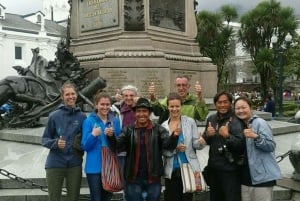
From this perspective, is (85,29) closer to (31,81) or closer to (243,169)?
(31,81)

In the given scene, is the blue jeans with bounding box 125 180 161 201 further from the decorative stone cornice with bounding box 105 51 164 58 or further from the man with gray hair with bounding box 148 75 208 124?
the decorative stone cornice with bounding box 105 51 164 58

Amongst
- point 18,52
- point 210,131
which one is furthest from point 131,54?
point 18,52

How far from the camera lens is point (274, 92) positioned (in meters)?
39.9

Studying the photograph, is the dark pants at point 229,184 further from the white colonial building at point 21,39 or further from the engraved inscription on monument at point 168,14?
the white colonial building at point 21,39

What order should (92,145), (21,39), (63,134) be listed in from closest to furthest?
(92,145) → (63,134) → (21,39)

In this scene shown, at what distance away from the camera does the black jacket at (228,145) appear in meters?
4.41

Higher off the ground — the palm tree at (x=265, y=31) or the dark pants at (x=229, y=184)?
the palm tree at (x=265, y=31)

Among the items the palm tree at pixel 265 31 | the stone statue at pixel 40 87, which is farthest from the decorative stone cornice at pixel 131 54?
the palm tree at pixel 265 31

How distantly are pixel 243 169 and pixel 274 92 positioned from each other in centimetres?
3676

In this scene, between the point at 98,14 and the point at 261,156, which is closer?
the point at 261,156

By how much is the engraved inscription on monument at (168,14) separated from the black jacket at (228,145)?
23.5 feet

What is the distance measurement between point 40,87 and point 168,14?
376 centimetres

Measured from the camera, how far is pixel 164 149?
4.53m

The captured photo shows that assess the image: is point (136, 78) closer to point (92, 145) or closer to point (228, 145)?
point (92, 145)
